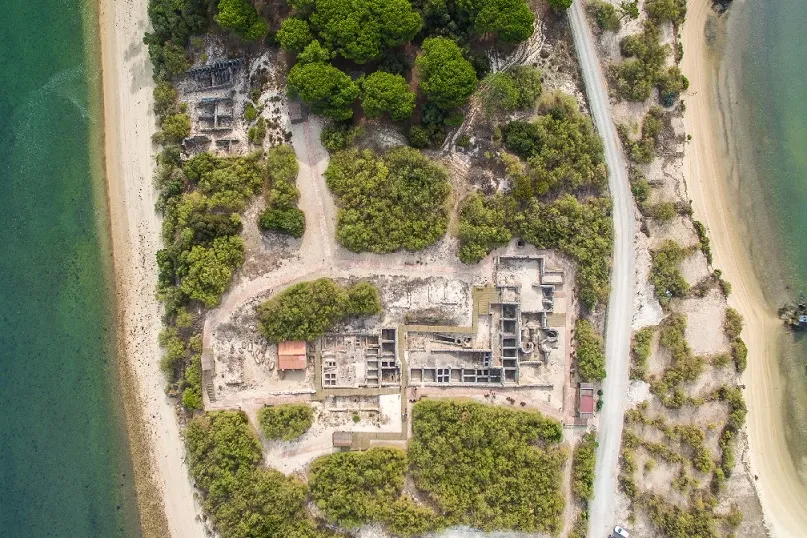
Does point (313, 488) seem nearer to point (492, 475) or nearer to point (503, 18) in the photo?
point (492, 475)

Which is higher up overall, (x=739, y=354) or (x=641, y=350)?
(x=641, y=350)

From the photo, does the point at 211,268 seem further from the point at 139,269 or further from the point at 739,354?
the point at 739,354

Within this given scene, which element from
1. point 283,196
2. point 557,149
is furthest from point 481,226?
point 283,196

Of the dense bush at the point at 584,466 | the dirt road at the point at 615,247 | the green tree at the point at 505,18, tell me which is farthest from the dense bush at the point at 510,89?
the dense bush at the point at 584,466

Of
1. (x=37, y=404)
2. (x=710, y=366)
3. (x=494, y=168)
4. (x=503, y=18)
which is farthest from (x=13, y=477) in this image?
(x=710, y=366)

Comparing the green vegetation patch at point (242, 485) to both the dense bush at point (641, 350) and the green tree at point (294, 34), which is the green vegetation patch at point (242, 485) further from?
the green tree at point (294, 34)

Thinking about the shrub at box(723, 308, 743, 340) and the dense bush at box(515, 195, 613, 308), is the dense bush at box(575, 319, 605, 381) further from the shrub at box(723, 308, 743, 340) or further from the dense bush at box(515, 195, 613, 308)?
the shrub at box(723, 308, 743, 340)

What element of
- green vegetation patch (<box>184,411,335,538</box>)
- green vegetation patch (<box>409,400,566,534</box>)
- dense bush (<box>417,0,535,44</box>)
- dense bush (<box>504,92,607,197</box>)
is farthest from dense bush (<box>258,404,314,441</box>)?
dense bush (<box>417,0,535,44</box>)
